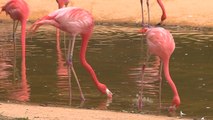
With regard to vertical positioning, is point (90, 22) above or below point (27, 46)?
above

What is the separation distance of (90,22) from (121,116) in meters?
2.05

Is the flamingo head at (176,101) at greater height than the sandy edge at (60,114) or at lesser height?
lesser

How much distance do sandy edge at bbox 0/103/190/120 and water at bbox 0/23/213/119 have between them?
0.61m

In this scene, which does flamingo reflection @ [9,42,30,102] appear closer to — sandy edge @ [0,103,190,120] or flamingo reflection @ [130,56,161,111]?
sandy edge @ [0,103,190,120]

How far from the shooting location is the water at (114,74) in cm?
910

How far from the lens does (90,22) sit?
371 inches

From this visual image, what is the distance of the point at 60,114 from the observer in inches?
303

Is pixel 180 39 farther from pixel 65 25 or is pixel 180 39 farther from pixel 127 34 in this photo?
pixel 65 25

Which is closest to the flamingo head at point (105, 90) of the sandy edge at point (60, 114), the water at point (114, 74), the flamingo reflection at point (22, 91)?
the water at point (114, 74)

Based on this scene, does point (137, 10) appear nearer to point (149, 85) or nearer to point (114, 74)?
point (114, 74)

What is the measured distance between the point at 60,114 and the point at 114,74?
3.64 m

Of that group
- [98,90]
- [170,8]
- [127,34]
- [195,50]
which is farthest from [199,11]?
[98,90]

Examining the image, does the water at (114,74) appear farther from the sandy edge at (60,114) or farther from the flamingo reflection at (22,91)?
A: the sandy edge at (60,114)

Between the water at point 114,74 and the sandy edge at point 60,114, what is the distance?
2.00 feet
